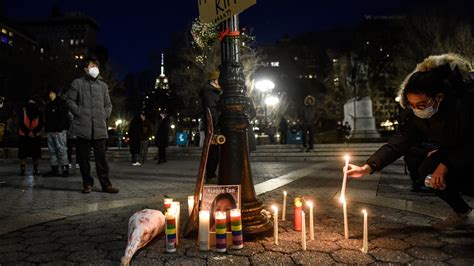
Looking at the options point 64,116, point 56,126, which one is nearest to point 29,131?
point 56,126

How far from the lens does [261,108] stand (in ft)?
105

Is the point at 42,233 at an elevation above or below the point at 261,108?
below

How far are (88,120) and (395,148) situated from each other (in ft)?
15.1

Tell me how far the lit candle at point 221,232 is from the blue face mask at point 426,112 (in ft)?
6.06

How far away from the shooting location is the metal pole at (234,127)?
3463mm

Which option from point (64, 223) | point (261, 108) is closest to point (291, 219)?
point (64, 223)

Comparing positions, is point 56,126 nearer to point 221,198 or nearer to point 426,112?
point 221,198

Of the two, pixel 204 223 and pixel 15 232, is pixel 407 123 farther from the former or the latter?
pixel 15 232

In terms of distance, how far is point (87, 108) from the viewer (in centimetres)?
596

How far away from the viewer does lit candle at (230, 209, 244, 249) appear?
2926mm

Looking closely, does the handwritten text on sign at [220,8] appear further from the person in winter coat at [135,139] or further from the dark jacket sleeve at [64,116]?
the person in winter coat at [135,139]

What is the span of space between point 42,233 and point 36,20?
10501cm

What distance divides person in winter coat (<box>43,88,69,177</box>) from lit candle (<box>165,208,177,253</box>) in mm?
6736

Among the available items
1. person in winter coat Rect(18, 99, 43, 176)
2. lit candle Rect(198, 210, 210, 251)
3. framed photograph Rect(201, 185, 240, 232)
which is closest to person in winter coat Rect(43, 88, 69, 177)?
person in winter coat Rect(18, 99, 43, 176)
